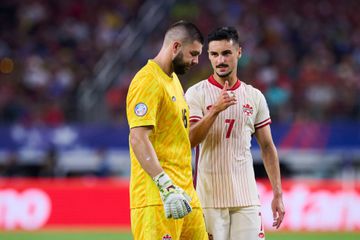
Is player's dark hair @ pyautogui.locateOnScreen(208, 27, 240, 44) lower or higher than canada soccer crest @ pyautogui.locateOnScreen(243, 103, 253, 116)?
higher

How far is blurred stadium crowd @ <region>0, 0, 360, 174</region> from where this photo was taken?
64.7 ft

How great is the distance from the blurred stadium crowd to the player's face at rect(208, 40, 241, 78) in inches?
463

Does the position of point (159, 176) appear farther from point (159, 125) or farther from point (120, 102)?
point (120, 102)

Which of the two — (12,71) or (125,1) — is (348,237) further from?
(125,1)

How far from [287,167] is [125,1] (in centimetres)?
702

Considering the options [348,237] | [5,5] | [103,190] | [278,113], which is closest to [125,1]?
[5,5]

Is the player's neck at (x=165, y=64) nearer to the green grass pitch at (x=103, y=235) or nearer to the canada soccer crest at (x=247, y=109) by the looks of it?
the canada soccer crest at (x=247, y=109)

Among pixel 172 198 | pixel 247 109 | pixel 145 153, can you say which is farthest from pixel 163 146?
pixel 247 109

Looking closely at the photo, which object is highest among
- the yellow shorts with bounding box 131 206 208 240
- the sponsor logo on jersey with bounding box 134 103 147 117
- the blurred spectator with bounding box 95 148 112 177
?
the blurred spectator with bounding box 95 148 112 177

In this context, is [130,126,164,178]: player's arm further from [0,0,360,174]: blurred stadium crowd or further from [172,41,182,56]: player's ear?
[0,0,360,174]: blurred stadium crowd

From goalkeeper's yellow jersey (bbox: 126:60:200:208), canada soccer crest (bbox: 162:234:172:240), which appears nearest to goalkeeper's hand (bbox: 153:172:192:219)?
goalkeeper's yellow jersey (bbox: 126:60:200:208)

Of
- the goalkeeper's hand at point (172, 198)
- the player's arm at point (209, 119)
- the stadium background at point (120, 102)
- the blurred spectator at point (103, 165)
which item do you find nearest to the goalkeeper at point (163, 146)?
the goalkeeper's hand at point (172, 198)

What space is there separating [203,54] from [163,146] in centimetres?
1400

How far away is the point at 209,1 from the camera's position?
23.6 m
